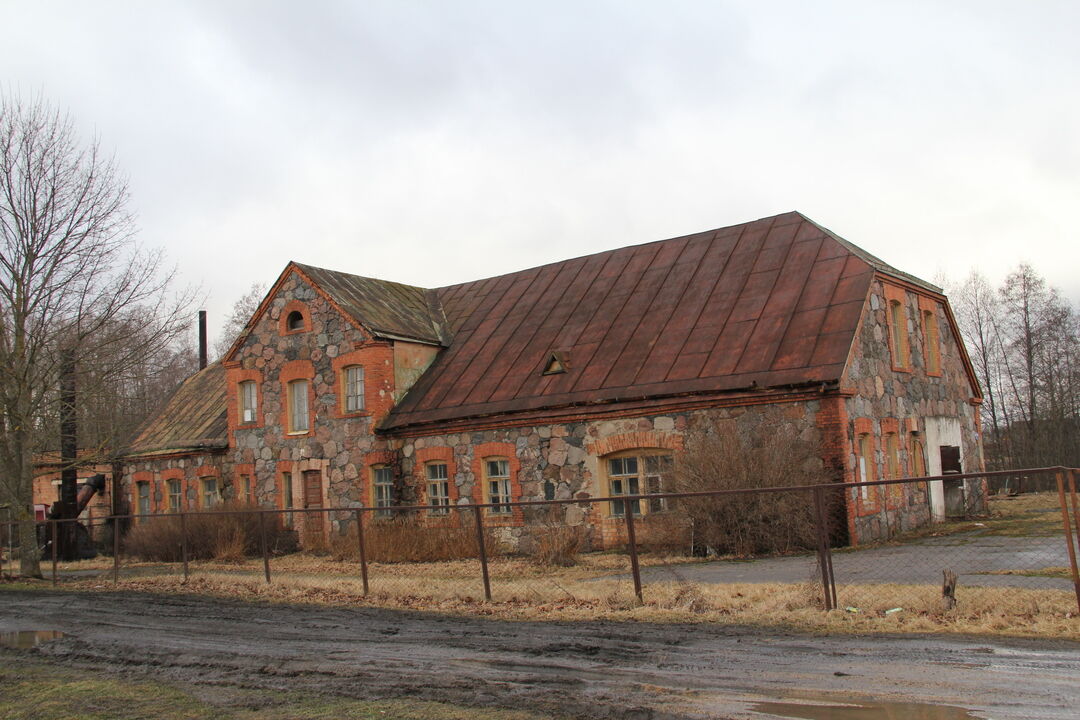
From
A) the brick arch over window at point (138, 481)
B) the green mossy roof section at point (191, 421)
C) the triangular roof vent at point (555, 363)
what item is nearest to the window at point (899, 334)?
the triangular roof vent at point (555, 363)

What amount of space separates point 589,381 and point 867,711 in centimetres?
1365

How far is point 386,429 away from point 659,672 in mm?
15368

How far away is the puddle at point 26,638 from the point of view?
10945 millimetres

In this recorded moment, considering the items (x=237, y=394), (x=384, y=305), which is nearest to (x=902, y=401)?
(x=384, y=305)

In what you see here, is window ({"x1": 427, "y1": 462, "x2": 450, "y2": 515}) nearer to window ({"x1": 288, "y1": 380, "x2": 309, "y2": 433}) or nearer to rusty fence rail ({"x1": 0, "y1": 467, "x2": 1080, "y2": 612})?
rusty fence rail ({"x1": 0, "y1": 467, "x2": 1080, "y2": 612})

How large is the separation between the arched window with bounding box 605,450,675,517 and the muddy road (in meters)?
7.45

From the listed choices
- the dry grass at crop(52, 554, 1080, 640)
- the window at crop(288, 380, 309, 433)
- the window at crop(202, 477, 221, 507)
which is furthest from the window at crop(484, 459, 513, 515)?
the window at crop(202, 477, 221, 507)

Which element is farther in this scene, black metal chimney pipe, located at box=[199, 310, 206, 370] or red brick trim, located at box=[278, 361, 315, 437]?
black metal chimney pipe, located at box=[199, 310, 206, 370]

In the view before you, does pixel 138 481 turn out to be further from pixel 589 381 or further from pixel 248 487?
pixel 589 381

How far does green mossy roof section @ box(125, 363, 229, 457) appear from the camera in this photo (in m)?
27.0

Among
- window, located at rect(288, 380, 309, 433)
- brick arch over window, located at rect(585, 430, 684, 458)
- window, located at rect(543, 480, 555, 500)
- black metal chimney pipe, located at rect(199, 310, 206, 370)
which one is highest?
black metal chimney pipe, located at rect(199, 310, 206, 370)

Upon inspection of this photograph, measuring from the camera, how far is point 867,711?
6.18 meters

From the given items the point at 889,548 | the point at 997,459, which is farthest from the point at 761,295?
the point at 997,459

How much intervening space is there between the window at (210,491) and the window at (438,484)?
26.1ft
